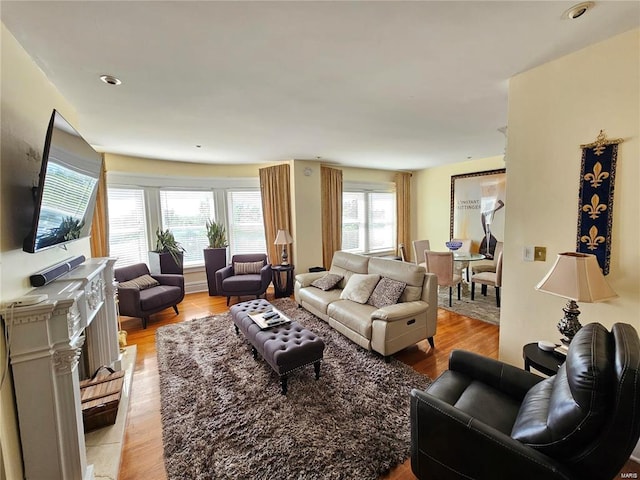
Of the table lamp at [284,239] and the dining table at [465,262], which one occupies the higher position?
the table lamp at [284,239]

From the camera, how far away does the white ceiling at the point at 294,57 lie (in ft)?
4.40

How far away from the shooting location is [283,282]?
502 cm

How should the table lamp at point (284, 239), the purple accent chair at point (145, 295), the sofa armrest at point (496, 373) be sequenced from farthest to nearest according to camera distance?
1. the table lamp at point (284, 239)
2. the purple accent chair at point (145, 295)
3. the sofa armrest at point (496, 373)

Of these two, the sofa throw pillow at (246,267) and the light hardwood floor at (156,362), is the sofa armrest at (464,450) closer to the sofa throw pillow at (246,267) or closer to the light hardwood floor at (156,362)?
the light hardwood floor at (156,362)

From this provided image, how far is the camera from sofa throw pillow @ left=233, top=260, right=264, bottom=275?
4801 millimetres

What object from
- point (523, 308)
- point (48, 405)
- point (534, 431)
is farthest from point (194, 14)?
point (523, 308)

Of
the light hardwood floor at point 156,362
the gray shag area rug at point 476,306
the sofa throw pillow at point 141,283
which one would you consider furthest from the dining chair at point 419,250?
the sofa throw pillow at point 141,283

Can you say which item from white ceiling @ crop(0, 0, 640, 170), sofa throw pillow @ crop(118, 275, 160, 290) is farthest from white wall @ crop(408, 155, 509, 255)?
sofa throw pillow @ crop(118, 275, 160, 290)

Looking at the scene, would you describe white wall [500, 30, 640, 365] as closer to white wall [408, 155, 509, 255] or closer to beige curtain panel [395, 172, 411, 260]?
white wall [408, 155, 509, 255]

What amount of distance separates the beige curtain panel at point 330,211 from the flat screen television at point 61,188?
3.93m

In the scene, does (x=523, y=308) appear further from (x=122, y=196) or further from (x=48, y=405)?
(x=122, y=196)

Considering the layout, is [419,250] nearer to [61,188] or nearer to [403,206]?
[403,206]

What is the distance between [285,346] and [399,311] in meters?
1.16

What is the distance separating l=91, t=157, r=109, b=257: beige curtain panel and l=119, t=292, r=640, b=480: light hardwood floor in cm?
115
